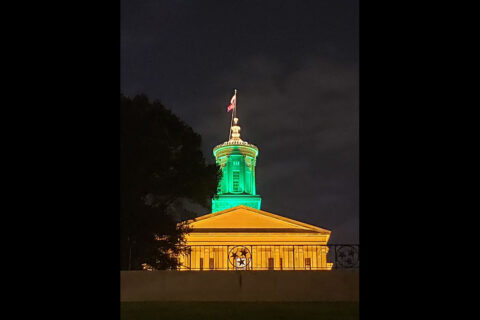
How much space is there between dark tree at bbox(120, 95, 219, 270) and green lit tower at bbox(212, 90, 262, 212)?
35.8m

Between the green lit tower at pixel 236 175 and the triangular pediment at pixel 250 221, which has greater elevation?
the green lit tower at pixel 236 175

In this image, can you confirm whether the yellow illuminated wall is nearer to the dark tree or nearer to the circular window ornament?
the dark tree

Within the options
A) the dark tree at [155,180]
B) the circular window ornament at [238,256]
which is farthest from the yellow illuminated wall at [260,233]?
the circular window ornament at [238,256]

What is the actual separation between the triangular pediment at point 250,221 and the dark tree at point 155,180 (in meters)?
23.0

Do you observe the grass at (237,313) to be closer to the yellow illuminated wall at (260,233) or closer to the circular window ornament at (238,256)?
the circular window ornament at (238,256)

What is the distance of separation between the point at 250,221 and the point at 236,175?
564 inches

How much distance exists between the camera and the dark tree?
20.4 m

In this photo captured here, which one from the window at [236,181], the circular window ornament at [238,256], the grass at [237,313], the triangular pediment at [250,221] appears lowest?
the grass at [237,313]

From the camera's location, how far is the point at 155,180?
70.4 ft

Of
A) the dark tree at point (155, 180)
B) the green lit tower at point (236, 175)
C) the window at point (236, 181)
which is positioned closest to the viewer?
the dark tree at point (155, 180)

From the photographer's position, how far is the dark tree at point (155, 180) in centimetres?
2036
